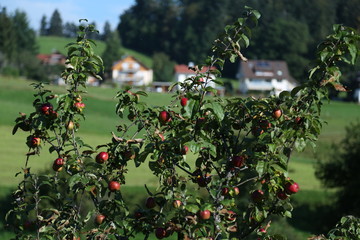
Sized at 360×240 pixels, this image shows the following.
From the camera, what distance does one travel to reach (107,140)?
33281 mm

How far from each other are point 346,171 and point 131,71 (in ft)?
243

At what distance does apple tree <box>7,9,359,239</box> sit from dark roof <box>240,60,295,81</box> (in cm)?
8173

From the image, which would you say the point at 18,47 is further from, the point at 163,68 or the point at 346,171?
the point at 346,171

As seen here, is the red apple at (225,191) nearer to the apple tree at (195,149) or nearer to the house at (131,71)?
the apple tree at (195,149)

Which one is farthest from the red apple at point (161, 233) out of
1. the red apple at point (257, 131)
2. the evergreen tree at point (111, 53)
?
the evergreen tree at point (111, 53)

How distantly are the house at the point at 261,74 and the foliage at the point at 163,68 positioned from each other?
35.4ft

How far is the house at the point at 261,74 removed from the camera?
276ft

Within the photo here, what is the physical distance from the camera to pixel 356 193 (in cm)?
1484

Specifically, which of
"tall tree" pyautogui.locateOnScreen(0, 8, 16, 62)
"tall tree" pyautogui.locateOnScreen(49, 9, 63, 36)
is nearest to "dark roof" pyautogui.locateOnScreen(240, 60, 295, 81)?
"tall tree" pyautogui.locateOnScreen(0, 8, 16, 62)

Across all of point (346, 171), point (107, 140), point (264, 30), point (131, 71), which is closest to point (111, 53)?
point (131, 71)

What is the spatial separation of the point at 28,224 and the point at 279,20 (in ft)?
281

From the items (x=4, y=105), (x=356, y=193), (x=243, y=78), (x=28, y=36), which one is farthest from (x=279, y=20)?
(x=356, y=193)

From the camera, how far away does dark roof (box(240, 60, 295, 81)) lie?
280 feet

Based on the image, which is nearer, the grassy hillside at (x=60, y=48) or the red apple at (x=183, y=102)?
the red apple at (x=183, y=102)
